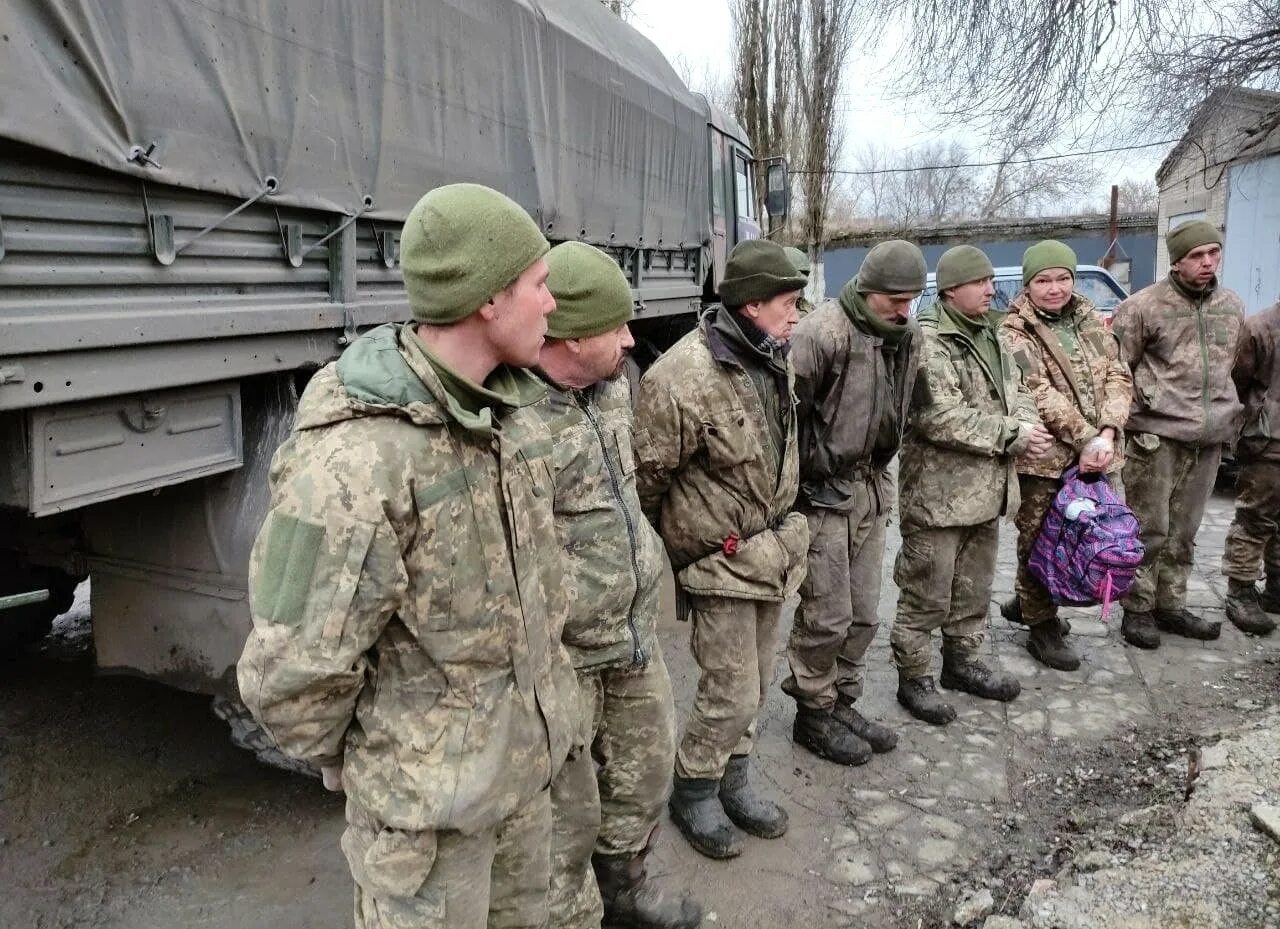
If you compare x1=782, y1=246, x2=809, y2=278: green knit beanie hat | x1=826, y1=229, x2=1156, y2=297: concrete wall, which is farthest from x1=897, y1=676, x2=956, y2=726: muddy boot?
x1=826, y1=229, x2=1156, y2=297: concrete wall

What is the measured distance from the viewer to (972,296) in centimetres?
348

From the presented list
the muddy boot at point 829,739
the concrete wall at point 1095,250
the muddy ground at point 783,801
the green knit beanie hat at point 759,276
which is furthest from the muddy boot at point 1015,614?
the concrete wall at point 1095,250

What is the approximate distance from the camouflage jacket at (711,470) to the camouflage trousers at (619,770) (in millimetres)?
450

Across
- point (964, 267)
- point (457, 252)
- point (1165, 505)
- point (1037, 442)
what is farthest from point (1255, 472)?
point (457, 252)

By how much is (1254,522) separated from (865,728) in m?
2.61

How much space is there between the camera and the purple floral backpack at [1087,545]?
360 cm

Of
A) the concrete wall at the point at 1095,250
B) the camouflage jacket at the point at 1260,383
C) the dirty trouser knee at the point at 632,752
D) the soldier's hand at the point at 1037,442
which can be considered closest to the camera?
the dirty trouser knee at the point at 632,752

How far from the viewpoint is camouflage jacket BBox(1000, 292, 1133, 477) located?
12.4ft

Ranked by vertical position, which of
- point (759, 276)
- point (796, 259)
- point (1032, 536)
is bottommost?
point (1032, 536)

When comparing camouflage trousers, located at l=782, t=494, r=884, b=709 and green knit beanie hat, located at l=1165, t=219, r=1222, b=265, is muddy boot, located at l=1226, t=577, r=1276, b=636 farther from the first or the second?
camouflage trousers, located at l=782, t=494, r=884, b=709

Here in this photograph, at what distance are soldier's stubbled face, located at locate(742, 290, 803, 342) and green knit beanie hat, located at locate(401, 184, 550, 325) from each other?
4.18 feet

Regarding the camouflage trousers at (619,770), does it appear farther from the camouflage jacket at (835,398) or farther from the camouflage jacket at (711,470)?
the camouflage jacket at (835,398)

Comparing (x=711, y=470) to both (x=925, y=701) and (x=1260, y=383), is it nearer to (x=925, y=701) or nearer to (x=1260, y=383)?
(x=925, y=701)

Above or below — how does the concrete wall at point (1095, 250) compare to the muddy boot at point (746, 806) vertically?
above
